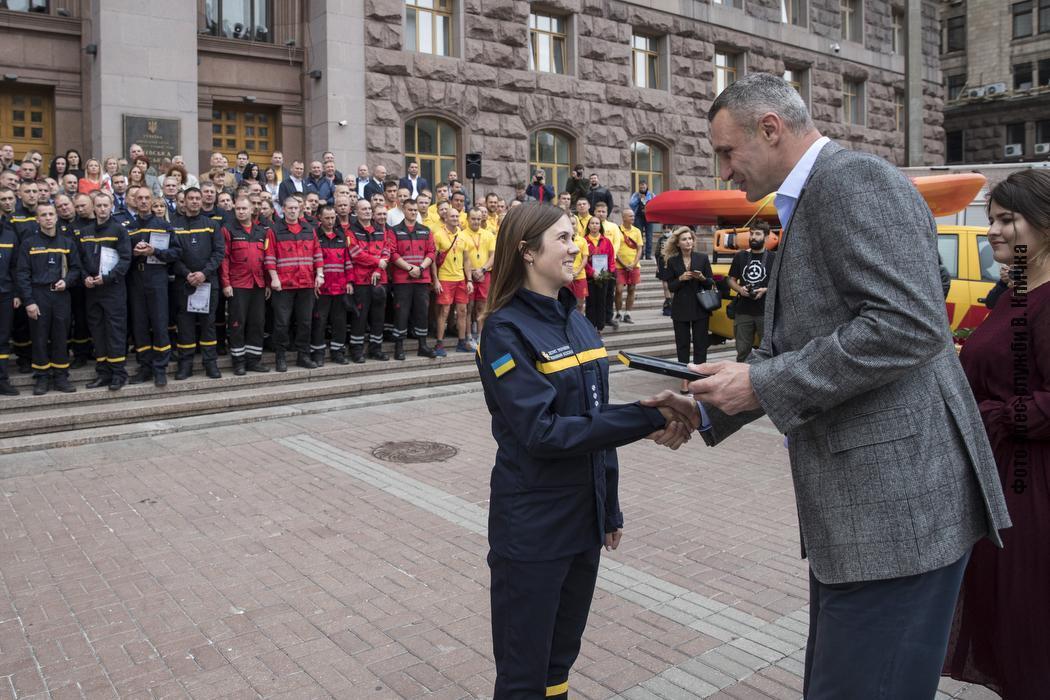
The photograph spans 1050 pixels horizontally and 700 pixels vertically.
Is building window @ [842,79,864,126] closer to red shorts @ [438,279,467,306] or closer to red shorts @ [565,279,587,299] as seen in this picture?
red shorts @ [565,279,587,299]

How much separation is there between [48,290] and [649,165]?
1932 centimetres

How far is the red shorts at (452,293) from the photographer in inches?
542

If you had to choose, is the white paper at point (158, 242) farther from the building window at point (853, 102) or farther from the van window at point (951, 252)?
the building window at point (853, 102)

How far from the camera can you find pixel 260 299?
11820mm

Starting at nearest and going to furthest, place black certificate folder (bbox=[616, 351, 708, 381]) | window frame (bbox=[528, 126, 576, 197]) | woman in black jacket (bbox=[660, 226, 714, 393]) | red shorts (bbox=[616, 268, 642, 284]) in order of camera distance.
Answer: black certificate folder (bbox=[616, 351, 708, 381]) < woman in black jacket (bbox=[660, 226, 714, 393]) < red shorts (bbox=[616, 268, 642, 284]) < window frame (bbox=[528, 126, 576, 197])

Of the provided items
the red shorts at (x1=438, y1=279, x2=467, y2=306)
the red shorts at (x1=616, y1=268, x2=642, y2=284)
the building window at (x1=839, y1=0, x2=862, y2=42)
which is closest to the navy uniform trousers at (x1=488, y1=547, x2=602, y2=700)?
the red shorts at (x1=438, y1=279, x2=467, y2=306)

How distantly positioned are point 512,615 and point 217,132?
63.7ft

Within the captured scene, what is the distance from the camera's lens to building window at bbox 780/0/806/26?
31109mm

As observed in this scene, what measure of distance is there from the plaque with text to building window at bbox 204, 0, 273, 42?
9.83ft

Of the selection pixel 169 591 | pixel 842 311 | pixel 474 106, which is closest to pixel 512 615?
pixel 842 311

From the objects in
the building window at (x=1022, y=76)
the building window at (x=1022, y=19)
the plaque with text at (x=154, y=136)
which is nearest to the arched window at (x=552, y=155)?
the plaque with text at (x=154, y=136)

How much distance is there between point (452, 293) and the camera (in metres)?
13.9

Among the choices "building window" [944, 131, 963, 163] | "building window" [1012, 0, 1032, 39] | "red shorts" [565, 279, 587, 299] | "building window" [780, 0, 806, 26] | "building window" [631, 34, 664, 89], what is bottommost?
"red shorts" [565, 279, 587, 299]

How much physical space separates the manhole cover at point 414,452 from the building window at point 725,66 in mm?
23005
